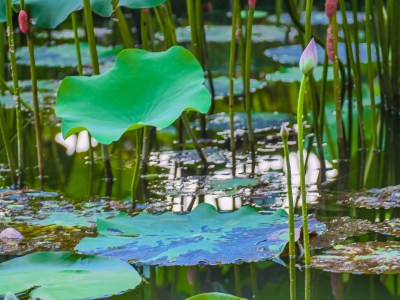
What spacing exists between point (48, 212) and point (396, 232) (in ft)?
2.63

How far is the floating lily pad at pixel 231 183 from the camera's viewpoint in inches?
74.7

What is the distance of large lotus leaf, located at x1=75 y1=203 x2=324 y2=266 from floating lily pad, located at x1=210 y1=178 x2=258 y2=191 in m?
0.38

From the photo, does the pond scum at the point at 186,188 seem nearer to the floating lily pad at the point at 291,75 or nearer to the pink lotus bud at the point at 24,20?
the pink lotus bud at the point at 24,20

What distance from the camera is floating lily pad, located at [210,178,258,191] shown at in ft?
6.23

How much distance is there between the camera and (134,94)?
166 cm

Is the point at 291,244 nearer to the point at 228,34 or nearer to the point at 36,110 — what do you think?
the point at 36,110

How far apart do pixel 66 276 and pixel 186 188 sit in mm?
737

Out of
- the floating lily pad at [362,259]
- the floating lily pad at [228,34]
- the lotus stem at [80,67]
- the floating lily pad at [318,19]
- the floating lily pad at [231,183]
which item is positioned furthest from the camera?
the floating lily pad at [318,19]

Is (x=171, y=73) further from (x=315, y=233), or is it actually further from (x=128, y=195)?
(x=315, y=233)

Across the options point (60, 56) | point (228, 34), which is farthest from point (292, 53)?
point (60, 56)

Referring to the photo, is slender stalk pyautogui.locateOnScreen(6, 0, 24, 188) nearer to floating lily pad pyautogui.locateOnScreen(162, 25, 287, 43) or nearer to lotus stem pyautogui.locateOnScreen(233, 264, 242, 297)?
lotus stem pyautogui.locateOnScreen(233, 264, 242, 297)

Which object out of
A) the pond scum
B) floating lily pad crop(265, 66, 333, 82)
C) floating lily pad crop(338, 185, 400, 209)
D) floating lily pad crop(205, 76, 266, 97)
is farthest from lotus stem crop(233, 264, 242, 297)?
floating lily pad crop(265, 66, 333, 82)

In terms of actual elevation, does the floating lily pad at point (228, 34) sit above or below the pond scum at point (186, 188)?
above

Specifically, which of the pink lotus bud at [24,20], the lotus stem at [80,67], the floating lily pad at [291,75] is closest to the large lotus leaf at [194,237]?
the lotus stem at [80,67]
